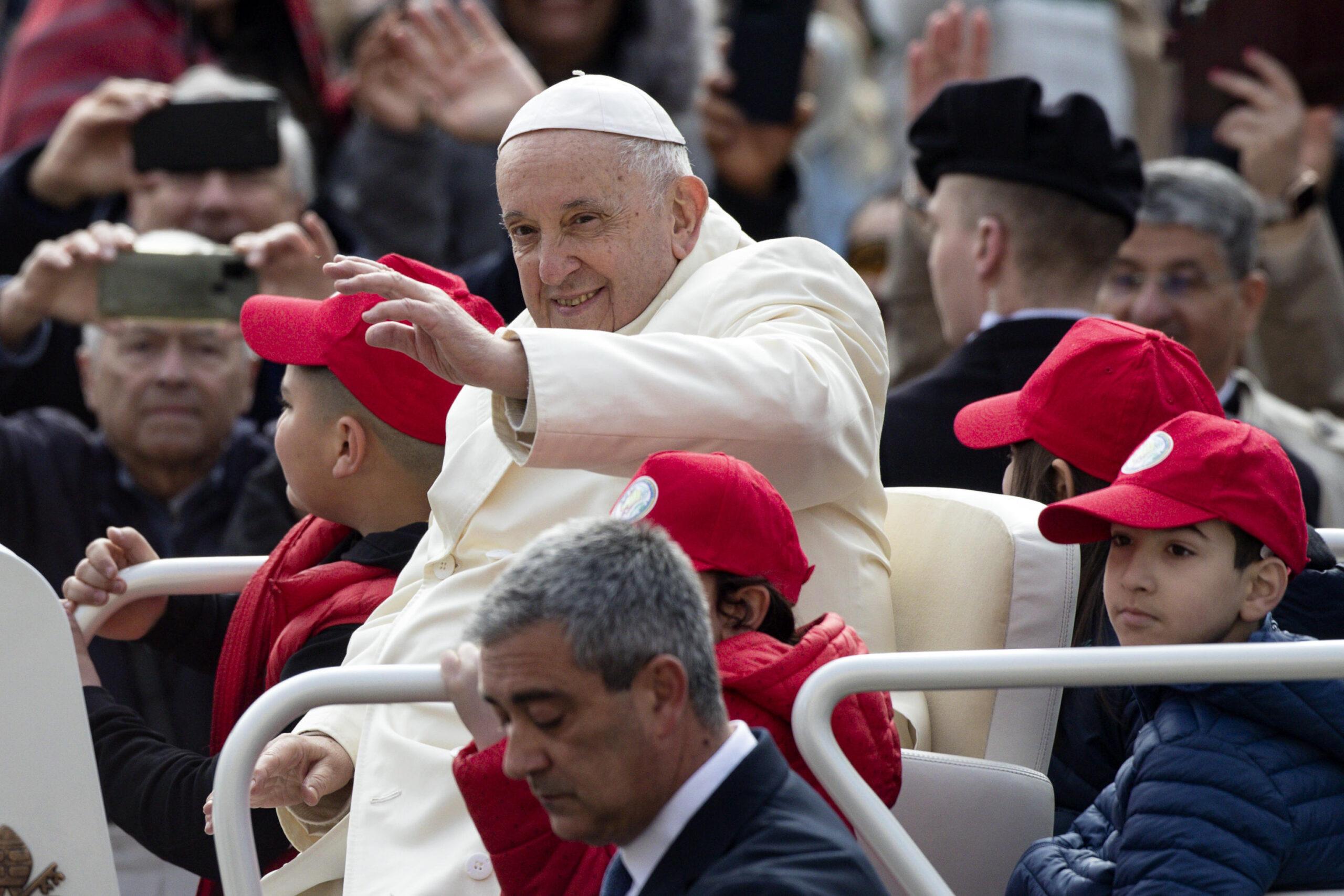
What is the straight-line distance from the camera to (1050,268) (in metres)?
4.39

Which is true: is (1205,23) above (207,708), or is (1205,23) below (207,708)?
above

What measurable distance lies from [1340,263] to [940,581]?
3.83m

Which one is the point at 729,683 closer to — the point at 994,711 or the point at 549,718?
the point at 549,718

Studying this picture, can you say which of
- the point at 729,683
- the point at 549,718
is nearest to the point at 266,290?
the point at 729,683

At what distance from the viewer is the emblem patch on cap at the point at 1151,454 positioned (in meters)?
2.61

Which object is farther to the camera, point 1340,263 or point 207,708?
point 1340,263

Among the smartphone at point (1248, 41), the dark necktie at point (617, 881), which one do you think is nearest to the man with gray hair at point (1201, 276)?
the smartphone at point (1248, 41)

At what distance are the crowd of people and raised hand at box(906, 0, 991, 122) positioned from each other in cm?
1

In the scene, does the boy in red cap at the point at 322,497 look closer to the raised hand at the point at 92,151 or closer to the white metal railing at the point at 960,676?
the white metal railing at the point at 960,676

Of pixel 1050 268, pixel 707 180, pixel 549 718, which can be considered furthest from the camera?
pixel 707 180

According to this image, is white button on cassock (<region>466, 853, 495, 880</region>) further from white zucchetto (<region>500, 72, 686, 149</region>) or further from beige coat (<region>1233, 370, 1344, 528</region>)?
beige coat (<region>1233, 370, 1344, 528</region>)

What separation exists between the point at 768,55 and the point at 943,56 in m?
0.53

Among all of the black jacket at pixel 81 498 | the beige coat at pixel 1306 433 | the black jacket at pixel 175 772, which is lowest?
the black jacket at pixel 81 498

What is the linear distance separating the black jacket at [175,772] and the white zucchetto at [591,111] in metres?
0.71
